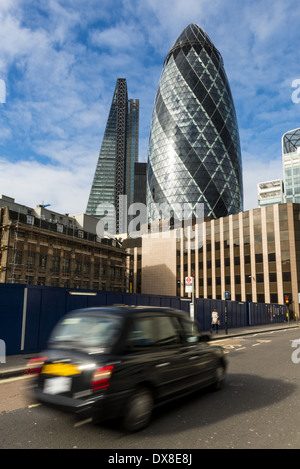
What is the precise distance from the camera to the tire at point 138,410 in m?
4.55

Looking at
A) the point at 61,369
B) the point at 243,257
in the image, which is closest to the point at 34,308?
the point at 61,369

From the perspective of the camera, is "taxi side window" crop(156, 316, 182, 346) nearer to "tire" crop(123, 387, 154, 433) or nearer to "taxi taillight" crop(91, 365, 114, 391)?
"tire" crop(123, 387, 154, 433)

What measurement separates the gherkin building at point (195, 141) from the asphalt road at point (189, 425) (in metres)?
110

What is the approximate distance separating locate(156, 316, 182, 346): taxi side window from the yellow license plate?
147 centimetres

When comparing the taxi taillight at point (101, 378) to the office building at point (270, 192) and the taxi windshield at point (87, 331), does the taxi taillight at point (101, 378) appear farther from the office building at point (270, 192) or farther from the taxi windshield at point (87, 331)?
the office building at point (270, 192)

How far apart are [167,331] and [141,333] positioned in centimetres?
75

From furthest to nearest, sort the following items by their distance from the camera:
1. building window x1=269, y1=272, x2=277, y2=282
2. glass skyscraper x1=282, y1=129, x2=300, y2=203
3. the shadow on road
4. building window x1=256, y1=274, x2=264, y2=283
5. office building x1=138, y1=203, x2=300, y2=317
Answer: glass skyscraper x1=282, y1=129, x2=300, y2=203, building window x1=256, y1=274, x2=264, y2=283, building window x1=269, y1=272, x2=277, y2=282, office building x1=138, y1=203, x2=300, y2=317, the shadow on road

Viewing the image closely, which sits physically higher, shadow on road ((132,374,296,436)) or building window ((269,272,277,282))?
building window ((269,272,277,282))

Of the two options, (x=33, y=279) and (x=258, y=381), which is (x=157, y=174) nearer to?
(x=33, y=279)

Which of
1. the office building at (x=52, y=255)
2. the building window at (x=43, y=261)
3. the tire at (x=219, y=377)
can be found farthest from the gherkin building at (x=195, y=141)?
the tire at (x=219, y=377)

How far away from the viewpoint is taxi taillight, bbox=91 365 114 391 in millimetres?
4398

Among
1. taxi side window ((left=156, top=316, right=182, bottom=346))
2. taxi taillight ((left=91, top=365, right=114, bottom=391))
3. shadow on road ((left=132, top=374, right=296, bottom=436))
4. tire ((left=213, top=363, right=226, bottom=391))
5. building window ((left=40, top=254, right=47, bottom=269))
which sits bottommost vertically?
shadow on road ((left=132, top=374, right=296, bottom=436))

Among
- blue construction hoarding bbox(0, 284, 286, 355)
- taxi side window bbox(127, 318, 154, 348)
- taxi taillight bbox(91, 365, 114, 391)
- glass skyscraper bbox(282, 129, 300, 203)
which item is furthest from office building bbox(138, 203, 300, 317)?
glass skyscraper bbox(282, 129, 300, 203)

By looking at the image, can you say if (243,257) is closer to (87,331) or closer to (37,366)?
(87,331)
